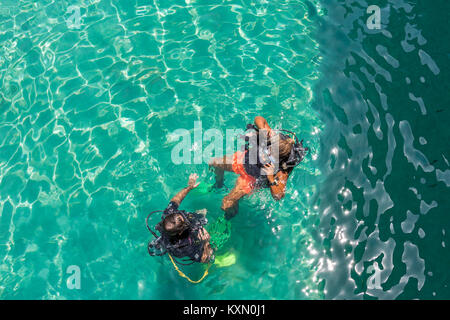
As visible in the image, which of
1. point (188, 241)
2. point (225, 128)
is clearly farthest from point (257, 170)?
point (225, 128)

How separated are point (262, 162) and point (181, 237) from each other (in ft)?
5.89

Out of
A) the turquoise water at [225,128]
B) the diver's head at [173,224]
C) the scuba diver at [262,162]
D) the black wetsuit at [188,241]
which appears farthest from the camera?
the turquoise water at [225,128]

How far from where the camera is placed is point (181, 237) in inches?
204

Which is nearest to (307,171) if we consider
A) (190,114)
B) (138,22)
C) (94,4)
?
(190,114)

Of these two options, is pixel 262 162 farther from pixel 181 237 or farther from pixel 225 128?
pixel 225 128

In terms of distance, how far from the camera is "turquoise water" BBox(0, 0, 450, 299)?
654cm


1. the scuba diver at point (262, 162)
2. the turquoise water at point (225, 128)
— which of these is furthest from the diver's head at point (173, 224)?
the turquoise water at point (225, 128)

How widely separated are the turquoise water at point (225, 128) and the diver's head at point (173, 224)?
2047 mm

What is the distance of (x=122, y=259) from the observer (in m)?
6.73

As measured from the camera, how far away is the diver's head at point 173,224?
484 centimetres

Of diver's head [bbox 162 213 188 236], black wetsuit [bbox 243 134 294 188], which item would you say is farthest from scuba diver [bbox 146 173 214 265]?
black wetsuit [bbox 243 134 294 188]

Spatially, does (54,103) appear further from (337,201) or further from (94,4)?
(337,201)

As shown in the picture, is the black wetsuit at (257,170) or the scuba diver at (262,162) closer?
the scuba diver at (262,162)

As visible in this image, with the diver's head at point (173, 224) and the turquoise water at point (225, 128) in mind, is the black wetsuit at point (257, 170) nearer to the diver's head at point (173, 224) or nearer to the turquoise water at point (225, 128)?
the turquoise water at point (225, 128)
